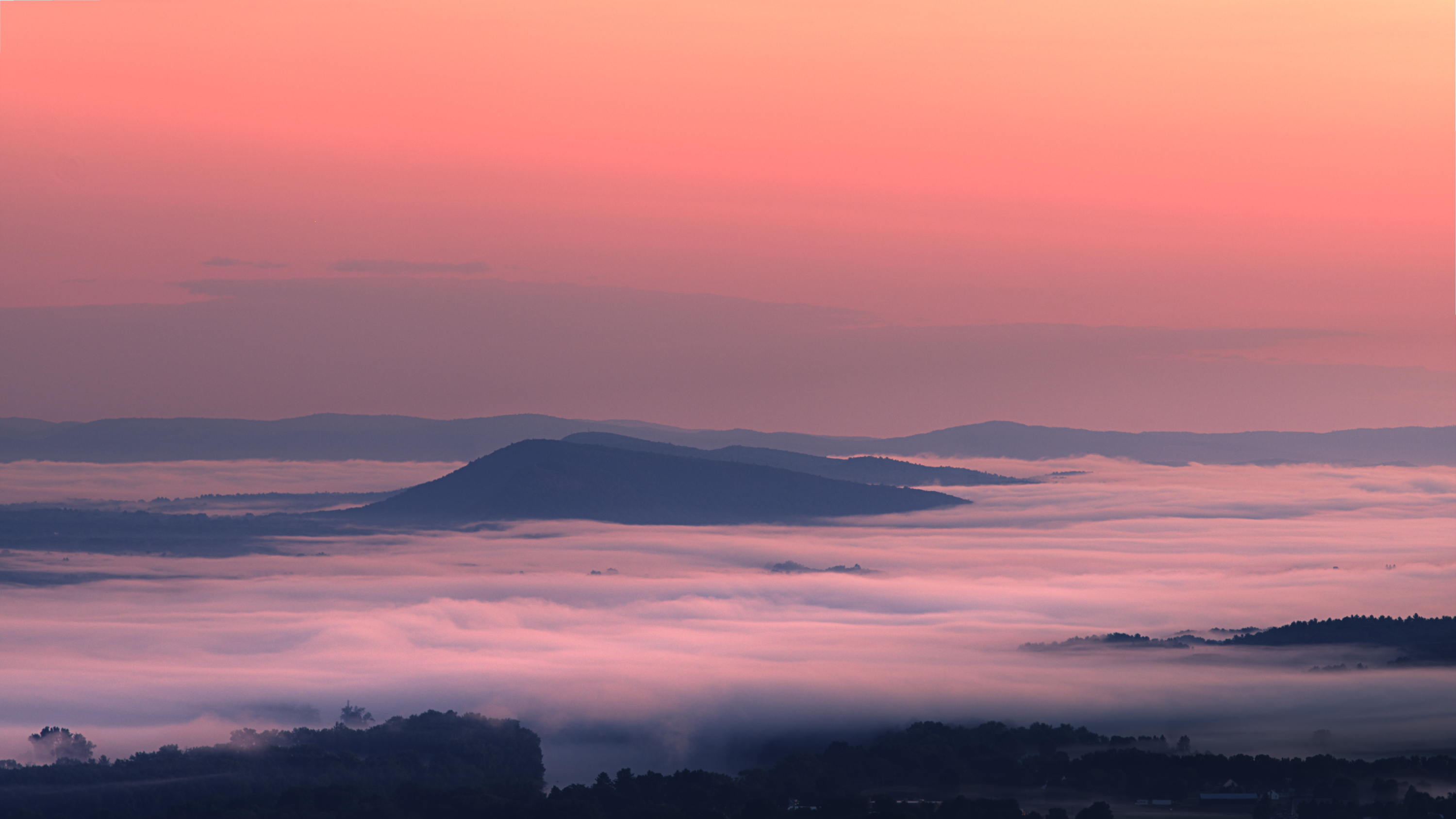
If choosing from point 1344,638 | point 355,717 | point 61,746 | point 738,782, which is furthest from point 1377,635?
point 61,746

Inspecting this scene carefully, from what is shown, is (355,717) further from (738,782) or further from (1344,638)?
(1344,638)

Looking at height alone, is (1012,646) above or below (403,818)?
above

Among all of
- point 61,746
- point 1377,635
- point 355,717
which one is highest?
point 1377,635

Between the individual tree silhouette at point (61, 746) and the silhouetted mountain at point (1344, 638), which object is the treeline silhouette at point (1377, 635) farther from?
the individual tree silhouette at point (61, 746)

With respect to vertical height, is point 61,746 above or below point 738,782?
above

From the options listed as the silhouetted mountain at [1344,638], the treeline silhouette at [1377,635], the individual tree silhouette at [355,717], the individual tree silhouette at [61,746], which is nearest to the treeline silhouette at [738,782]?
the individual tree silhouette at [61,746]

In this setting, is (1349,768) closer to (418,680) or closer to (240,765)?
(240,765)

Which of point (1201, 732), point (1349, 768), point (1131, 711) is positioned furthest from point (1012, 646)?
point (1349, 768)
